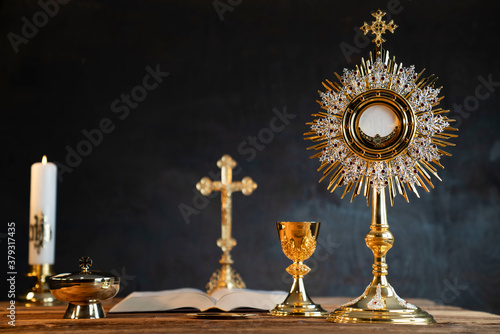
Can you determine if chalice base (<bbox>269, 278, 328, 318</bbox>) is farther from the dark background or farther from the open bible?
the dark background

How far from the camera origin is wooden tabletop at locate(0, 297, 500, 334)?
1108 mm

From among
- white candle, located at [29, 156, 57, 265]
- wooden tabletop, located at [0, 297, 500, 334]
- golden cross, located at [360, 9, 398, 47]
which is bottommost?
wooden tabletop, located at [0, 297, 500, 334]

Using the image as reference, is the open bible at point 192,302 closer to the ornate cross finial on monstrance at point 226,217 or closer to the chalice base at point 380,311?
the chalice base at point 380,311

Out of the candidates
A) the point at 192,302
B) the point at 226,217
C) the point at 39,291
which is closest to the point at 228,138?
the point at 226,217

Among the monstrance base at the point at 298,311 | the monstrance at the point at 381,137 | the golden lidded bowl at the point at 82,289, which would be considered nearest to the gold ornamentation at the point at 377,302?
the monstrance at the point at 381,137

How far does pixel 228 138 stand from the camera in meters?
2.90

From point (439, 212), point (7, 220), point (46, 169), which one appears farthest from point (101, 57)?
point (439, 212)

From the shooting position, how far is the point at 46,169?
184cm

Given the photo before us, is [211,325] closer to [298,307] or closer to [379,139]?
[298,307]

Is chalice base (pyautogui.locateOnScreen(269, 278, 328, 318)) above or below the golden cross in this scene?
below

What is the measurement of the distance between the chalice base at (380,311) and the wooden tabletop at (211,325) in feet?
0.11

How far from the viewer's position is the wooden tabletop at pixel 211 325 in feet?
3.64

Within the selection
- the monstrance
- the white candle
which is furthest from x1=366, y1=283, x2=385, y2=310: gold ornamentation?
the white candle

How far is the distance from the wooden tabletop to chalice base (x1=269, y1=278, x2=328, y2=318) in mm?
38
